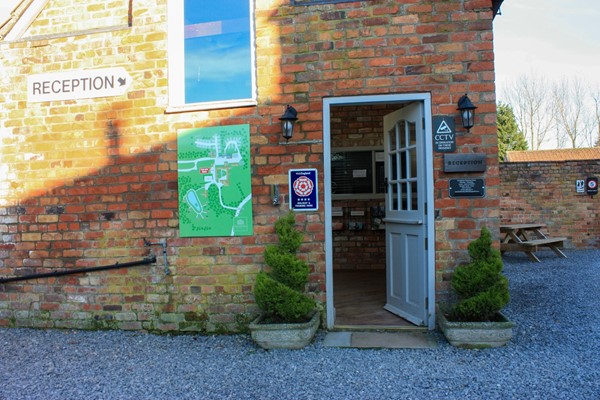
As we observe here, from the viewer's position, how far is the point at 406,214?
16.0ft

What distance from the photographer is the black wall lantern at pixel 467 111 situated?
4.26 m

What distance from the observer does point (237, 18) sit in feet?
16.1

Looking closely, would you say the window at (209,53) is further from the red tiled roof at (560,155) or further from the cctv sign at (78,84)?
the red tiled roof at (560,155)

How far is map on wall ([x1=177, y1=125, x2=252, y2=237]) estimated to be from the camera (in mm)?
4734

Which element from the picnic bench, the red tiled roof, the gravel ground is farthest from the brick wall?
the gravel ground

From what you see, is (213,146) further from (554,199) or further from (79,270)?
(554,199)

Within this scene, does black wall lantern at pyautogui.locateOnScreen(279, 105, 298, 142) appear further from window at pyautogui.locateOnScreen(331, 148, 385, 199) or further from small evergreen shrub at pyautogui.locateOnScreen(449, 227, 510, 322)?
window at pyautogui.locateOnScreen(331, 148, 385, 199)

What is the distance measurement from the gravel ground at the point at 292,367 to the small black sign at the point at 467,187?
1.40 meters

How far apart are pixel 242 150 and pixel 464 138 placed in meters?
2.21

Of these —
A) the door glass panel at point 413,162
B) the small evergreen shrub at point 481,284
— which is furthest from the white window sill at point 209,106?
the small evergreen shrub at point 481,284

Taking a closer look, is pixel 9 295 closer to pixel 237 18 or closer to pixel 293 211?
pixel 293 211

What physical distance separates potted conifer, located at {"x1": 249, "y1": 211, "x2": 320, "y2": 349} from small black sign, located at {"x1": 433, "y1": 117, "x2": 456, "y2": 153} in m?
1.59

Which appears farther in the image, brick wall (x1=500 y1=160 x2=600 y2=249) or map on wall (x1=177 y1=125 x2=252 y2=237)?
brick wall (x1=500 y1=160 x2=600 y2=249)

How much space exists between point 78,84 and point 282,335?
3564mm
